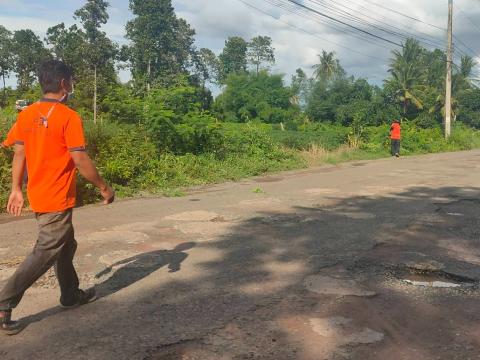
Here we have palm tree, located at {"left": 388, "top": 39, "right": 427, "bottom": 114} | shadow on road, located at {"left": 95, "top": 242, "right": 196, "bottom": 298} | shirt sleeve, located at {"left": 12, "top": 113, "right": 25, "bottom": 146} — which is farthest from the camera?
palm tree, located at {"left": 388, "top": 39, "right": 427, "bottom": 114}

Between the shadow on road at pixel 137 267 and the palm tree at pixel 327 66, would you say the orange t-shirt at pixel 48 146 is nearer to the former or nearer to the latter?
the shadow on road at pixel 137 267

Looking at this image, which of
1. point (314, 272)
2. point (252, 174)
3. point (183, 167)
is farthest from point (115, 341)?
point (252, 174)

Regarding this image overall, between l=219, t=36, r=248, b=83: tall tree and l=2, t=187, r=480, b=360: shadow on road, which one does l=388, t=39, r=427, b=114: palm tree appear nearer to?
l=219, t=36, r=248, b=83: tall tree

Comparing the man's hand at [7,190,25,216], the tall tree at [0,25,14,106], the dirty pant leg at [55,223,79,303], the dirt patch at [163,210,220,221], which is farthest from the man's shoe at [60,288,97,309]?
the tall tree at [0,25,14,106]

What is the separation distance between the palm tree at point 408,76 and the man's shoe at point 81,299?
46.7 metres

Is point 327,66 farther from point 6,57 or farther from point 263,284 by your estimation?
point 263,284

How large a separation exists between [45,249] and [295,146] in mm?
18418

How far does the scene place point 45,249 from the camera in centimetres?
334

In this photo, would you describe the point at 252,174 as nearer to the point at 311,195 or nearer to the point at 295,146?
the point at 311,195

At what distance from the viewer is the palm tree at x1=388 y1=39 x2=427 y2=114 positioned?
156 feet

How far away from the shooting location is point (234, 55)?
78.3m

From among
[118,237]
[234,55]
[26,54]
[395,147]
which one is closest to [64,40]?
[26,54]

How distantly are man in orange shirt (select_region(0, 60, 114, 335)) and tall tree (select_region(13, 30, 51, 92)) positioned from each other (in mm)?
55545

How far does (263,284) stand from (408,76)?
156 ft
